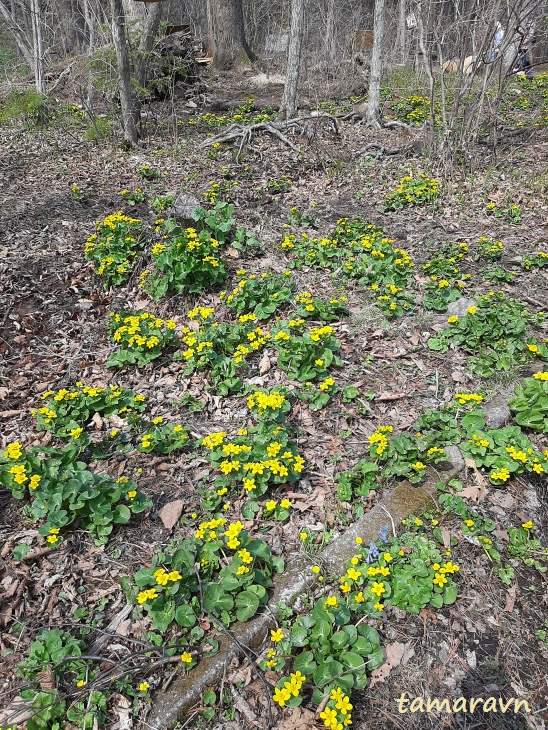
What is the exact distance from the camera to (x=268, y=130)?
7676 millimetres

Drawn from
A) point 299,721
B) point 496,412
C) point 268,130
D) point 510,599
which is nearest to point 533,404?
point 496,412

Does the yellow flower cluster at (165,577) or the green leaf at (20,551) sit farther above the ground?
the yellow flower cluster at (165,577)

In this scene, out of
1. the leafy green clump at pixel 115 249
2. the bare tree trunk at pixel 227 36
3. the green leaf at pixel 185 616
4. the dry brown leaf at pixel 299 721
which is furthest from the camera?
the bare tree trunk at pixel 227 36

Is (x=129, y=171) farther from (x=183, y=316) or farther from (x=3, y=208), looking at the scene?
(x=183, y=316)

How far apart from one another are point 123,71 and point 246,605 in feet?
23.1

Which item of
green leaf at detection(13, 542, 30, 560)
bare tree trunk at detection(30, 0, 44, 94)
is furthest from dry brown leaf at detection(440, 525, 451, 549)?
bare tree trunk at detection(30, 0, 44, 94)

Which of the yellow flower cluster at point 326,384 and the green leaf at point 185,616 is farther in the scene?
the yellow flower cluster at point 326,384

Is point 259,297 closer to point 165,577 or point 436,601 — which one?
point 165,577

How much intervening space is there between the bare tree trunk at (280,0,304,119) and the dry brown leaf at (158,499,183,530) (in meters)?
7.26

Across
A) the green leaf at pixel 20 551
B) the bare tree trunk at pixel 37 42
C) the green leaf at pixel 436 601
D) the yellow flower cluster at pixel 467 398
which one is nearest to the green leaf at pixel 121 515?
the green leaf at pixel 20 551

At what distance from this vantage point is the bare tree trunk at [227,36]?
38.7 ft

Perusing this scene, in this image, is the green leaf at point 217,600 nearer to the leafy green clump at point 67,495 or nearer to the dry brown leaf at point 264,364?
the leafy green clump at point 67,495

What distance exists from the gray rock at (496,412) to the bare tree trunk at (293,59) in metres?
6.60

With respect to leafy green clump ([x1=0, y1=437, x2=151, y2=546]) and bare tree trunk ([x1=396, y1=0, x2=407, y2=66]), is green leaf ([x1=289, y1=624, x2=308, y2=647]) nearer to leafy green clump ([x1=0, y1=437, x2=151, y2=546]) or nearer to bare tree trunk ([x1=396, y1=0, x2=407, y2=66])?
leafy green clump ([x1=0, y1=437, x2=151, y2=546])
